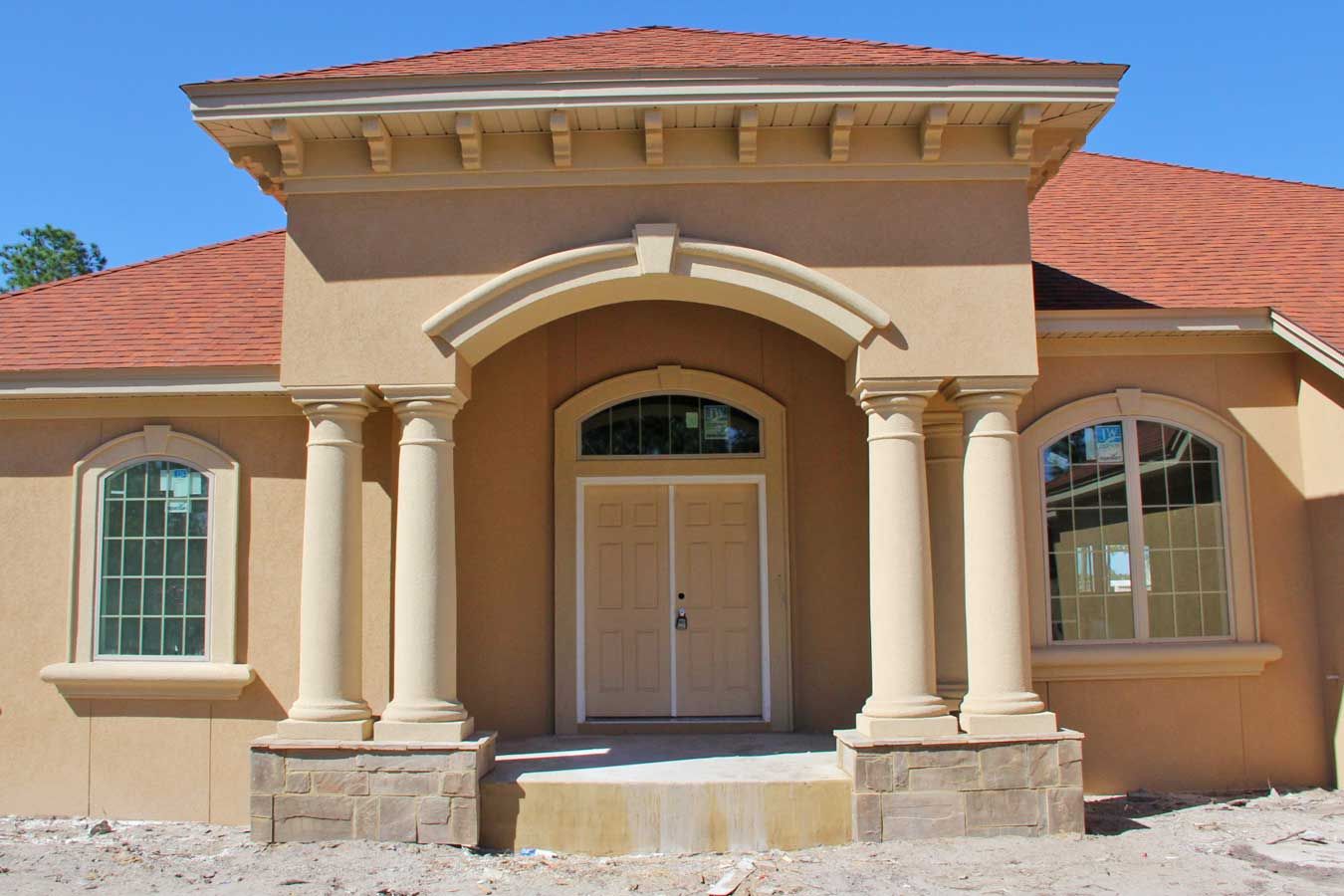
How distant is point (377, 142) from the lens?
7.96 meters

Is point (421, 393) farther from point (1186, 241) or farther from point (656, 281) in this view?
point (1186, 241)

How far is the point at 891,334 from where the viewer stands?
798 centimetres

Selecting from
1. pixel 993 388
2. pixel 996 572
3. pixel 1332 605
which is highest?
pixel 993 388

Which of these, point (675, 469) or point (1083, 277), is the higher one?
point (1083, 277)

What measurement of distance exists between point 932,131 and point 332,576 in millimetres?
5161

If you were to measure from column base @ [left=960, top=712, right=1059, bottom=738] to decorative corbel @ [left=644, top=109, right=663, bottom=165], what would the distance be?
4.41m

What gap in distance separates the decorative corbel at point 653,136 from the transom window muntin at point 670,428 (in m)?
2.53

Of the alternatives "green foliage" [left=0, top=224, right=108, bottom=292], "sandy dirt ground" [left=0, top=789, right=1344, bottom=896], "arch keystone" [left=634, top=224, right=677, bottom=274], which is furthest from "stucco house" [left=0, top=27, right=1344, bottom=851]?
"green foliage" [left=0, top=224, right=108, bottom=292]

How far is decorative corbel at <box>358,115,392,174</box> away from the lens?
786 cm

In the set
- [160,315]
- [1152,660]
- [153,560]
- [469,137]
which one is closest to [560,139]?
[469,137]

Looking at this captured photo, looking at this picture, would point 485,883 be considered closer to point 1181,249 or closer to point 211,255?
point 211,255

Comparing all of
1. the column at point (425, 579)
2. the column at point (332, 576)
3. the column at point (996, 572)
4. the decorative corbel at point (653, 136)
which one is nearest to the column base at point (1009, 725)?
the column at point (996, 572)

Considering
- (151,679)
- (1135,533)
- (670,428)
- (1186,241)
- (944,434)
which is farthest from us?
(1186,241)

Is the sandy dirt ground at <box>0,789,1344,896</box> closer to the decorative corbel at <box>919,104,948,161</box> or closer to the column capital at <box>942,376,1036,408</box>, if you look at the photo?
the column capital at <box>942,376,1036,408</box>
